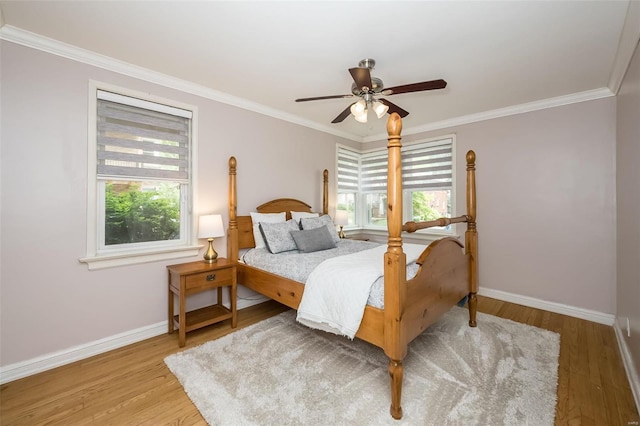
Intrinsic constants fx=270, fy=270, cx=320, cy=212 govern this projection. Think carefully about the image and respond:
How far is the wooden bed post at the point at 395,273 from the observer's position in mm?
1580

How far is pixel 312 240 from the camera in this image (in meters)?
3.02

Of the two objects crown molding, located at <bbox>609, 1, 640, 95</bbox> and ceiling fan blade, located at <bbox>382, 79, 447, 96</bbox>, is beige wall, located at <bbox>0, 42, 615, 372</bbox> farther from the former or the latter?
ceiling fan blade, located at <bbox>382, 79, 447, 96</bbox>

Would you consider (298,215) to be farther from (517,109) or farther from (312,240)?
(517,109)

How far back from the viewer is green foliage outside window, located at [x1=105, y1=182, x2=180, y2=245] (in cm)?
246

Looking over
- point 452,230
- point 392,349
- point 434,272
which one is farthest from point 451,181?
point 392,349

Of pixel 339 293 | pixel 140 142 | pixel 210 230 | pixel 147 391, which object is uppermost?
pixel 140 142

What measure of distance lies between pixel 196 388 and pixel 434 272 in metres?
1.87

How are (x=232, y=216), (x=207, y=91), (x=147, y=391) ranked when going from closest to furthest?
(x=147, y=391), (x=207, y=91), (x=232, y=216)

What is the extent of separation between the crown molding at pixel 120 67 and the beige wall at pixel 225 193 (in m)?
0.06

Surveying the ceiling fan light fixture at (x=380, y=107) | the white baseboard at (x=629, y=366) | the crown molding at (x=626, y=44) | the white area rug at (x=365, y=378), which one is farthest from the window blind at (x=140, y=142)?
the white baseboard at (x=629, y=366)

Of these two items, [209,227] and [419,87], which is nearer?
[419,87]

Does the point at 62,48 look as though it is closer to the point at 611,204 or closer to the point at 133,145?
the point at 133,145

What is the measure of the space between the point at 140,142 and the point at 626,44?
402 cm

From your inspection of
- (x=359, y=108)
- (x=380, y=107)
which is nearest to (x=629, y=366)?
(x=380, y=107)
